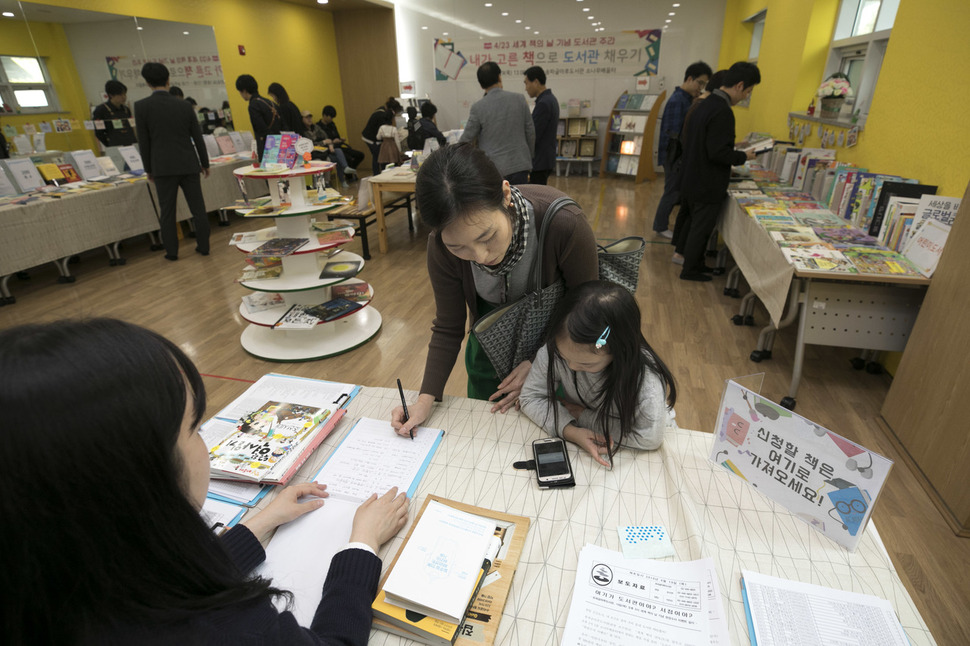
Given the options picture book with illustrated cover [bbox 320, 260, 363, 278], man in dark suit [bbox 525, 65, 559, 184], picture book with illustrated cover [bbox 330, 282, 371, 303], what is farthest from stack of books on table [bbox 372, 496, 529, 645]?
man in dark suit [bbox 525, 65, 559, 184]

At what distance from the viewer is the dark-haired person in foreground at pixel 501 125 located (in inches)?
158

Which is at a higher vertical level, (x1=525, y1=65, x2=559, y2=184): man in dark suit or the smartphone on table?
(x1=525, y1=65, x2=559, y2=184): man in dark suit

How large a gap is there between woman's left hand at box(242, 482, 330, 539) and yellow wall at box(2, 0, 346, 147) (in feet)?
20.0

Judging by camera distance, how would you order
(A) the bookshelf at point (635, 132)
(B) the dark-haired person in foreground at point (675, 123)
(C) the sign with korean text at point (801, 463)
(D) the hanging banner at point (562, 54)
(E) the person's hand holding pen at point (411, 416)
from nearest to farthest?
(C) the sign with korean text at point (801, 463), (E) the person's hand holding pen at point (411, 416), (B) the dark-haired person in foreground at point (675, 123), (A) the bookshelf at point (635, 132), (D) the hanging banner at point (562, 54)

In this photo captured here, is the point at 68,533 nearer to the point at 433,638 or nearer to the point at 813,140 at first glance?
the point at 433,638

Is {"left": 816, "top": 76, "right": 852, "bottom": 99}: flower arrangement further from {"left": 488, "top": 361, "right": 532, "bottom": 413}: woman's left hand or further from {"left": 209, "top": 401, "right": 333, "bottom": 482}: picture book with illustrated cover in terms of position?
{"left": 209, "top": 401, "right": 333, "bottom": 482}: picture book with illustrated cover

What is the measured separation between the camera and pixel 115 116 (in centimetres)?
517

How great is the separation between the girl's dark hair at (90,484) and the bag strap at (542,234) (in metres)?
0.86

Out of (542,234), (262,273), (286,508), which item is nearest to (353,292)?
(262,273)

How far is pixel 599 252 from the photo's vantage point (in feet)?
4.58

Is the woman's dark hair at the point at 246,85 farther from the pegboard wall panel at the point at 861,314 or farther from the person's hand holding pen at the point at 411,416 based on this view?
the pegboard wall panel at the point at 861,314

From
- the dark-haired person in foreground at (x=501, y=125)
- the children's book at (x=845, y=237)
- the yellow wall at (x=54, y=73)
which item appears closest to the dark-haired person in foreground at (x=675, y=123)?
the dark-haired person in foreground at (x=501, y=125)

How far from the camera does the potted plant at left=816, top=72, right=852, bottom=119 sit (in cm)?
355

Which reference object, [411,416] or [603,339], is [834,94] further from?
[411,416]
